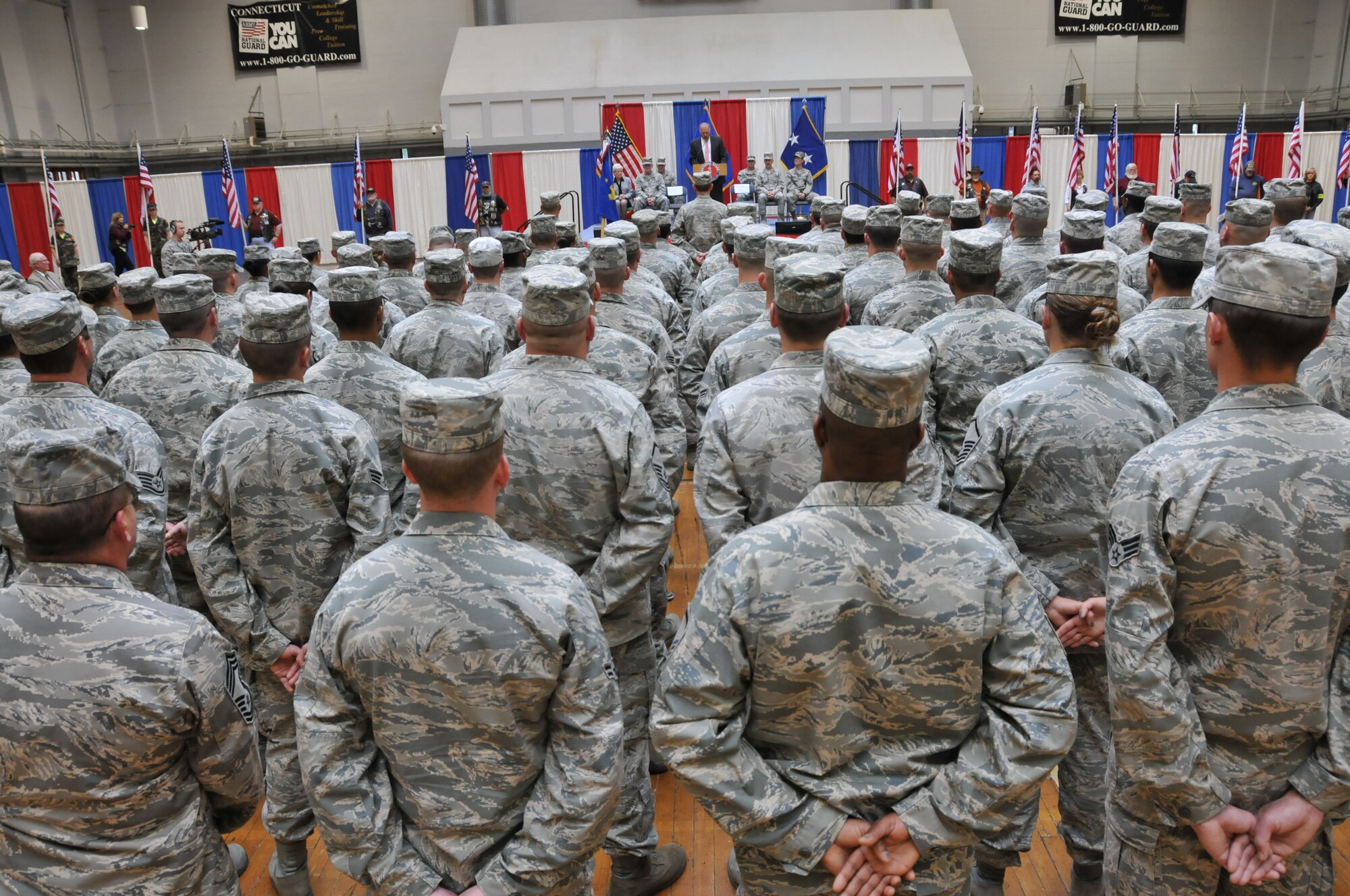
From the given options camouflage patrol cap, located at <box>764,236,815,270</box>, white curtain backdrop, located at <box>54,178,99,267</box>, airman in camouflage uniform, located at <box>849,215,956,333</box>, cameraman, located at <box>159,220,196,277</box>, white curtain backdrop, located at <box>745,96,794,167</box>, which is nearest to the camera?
camouflage patrol cap, located at <box>764,236,815,270</box>

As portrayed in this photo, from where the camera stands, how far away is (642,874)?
2822mm

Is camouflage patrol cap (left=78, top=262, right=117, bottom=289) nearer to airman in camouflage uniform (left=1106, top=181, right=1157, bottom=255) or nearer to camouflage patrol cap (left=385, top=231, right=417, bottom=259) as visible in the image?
camouflage patrol cap (left=385, top=231, right=417, bottom=259)

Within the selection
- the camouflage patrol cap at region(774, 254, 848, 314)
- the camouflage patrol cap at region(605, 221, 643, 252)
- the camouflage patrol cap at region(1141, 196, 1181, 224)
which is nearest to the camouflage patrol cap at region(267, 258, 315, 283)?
the camouflage patrol cap at region(605, 221, 643, 252)

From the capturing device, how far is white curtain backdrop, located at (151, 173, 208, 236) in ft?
64.0

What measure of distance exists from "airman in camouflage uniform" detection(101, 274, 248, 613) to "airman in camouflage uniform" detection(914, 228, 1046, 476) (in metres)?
2.58

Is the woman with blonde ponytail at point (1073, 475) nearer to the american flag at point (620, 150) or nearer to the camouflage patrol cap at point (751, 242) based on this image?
the camouflage patrol cap at point (751, 242)

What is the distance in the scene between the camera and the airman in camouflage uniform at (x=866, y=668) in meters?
1.60

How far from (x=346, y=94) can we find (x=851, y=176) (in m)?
11.6

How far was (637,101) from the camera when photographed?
19141 millimetres

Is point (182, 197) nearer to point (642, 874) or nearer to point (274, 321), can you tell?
point (274, 321)

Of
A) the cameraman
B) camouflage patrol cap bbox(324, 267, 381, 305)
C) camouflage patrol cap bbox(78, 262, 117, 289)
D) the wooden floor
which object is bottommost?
the wooden floor

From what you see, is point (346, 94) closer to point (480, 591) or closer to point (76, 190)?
point (76, 190)

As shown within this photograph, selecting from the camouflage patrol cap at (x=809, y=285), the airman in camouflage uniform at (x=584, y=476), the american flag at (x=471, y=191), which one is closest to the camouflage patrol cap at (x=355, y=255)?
the airman in camouflage uniform at (x=584, y=476)

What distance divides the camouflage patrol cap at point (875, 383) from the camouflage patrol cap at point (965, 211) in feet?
18.6
